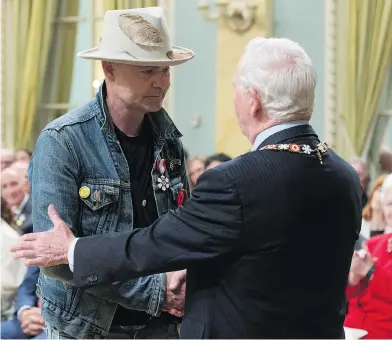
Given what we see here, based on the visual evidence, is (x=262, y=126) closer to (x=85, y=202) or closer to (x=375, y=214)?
(x=85, y=202)

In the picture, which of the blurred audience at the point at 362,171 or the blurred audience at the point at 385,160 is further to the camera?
the blurred audience at the point at 385,160

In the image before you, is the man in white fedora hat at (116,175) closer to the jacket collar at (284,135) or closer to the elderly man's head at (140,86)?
the elderly man's head at (140,86)

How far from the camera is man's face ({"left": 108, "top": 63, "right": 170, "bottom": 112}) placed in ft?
8.66

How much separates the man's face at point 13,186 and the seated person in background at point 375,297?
317 cm

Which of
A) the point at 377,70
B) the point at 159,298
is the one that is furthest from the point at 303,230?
the point at 377,70

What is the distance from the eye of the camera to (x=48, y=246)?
95.2 inches

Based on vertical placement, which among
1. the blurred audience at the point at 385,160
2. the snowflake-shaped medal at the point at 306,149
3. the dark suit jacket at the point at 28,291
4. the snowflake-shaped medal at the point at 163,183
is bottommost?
the blurred audience at the point at 385,160

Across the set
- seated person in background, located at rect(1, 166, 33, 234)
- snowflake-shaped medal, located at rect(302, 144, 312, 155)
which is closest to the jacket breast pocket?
snowflake-shaped medal, located at rect(302, 144, 312, 155)

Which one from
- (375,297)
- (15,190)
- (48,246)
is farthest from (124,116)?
(15,190)

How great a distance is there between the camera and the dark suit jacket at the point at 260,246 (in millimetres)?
2162

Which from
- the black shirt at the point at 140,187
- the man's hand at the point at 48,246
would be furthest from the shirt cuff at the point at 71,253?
the black shirt at the point at 140,187

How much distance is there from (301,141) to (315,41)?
569 centimetres

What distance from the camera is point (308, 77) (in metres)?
2.22

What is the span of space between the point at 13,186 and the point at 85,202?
414 centimetres
